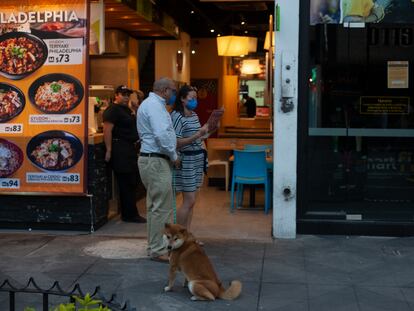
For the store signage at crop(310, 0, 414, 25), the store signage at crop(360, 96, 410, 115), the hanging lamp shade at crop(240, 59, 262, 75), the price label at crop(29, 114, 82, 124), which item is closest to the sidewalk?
the price label at crop(29, 114, 82, 124)

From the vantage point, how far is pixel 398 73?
23.9 ft

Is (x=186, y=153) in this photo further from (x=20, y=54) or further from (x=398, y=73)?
(x=398, y=73)

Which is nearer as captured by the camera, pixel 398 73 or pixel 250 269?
pixel 250 269

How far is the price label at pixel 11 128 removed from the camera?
7.51 m

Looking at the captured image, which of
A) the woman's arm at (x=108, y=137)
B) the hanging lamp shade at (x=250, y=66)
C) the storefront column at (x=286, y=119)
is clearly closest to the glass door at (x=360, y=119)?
the storefront column at (x=286, y=119)

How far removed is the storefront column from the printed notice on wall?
1.15 m

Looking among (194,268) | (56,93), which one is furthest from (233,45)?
(194,268)

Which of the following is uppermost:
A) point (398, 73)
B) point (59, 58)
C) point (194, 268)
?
point (59, 58)

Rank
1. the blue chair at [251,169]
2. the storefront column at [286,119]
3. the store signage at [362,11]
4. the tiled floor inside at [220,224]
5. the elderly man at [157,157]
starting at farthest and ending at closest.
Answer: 1. the blue chair at [251,169]
2. the tiled floor inside at [220,224]
3. the store signage at [362,11]
4. the storefront column at [286,119]
5. the elderly man at [157,157]

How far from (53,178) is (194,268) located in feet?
10.1

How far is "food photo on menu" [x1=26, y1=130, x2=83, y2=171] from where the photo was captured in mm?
7406

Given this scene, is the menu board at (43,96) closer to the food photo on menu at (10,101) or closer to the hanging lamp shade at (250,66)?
the food photo on menu at (10,101)

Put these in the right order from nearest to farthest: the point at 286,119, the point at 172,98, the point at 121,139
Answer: the point at 172,98 → the point at 286,119 → the point at 121,139

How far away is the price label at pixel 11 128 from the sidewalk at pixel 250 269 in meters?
1.20
